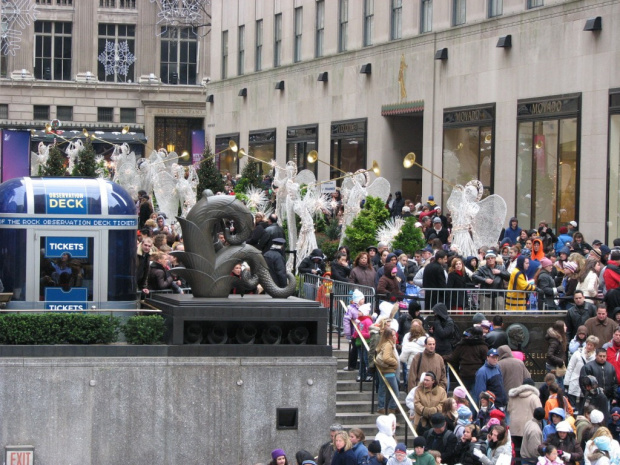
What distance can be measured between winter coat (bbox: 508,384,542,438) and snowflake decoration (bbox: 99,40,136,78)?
2728 inches

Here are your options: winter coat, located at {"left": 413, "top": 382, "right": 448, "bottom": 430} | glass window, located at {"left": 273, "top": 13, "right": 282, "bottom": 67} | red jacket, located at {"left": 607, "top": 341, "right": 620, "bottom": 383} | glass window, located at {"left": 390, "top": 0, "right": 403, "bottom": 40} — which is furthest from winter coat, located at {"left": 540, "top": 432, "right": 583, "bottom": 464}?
glass window, located at {"left": 273, "top": 13, "right": 282, "bottom": 67}

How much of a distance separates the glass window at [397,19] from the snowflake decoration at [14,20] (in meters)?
40.3

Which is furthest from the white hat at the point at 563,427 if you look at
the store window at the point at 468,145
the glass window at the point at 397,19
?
the glass window at the point at 397,19

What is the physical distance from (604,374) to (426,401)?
280 centimetres

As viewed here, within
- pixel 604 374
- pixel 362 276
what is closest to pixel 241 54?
pixel 362 276

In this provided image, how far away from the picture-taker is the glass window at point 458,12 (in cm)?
4006

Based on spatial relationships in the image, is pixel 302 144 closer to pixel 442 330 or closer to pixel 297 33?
pixel 297 33

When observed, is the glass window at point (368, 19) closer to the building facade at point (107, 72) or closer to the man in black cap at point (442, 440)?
the man in black cap at point (442, 440)

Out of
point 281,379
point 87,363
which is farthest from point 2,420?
point 281,379

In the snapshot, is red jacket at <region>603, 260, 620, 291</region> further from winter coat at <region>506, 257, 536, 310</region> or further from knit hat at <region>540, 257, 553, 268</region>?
knit hat at <region>540, 257, 553, 268</region>

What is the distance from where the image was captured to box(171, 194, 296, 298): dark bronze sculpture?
1720 cm

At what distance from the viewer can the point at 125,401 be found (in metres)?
16.3

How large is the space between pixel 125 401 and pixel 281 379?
1.94m

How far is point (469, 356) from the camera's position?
18.7 metres
